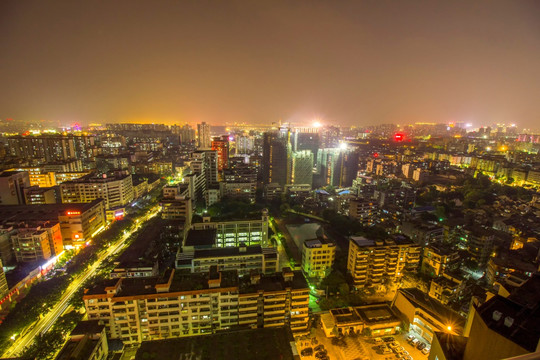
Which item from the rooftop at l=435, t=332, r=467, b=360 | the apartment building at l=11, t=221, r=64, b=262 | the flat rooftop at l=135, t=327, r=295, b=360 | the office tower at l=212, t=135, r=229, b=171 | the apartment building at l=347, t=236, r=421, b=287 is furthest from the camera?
the office tower at l=212, t=135, r=229, b=171

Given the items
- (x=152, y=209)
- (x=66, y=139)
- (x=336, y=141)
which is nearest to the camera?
(x=152, y=209)

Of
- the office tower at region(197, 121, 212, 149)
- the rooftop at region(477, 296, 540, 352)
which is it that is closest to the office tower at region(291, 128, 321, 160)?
the office tower at region(197, 121, 212, 149)

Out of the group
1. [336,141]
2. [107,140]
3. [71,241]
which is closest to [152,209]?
[71,241]

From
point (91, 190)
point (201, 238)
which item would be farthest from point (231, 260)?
point (91, 190)

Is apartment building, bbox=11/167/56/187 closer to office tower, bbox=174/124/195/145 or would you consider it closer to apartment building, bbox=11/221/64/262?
apartment building, bbox=11/221/64/262

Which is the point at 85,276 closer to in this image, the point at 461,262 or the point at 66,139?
the point at 461,262
